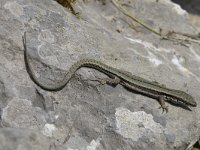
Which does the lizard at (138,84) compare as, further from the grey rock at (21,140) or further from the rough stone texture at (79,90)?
the grey rock at (21,140)

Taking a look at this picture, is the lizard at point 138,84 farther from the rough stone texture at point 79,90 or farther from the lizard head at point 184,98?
the rough stone texture at point 79,90

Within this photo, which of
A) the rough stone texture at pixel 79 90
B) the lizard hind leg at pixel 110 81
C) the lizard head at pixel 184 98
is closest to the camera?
the rough stone texture at pixel 79 90

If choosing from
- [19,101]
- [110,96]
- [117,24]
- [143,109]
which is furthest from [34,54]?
[117,24]

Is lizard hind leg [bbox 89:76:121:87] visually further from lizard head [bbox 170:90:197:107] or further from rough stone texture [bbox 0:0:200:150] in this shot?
lizard head [bbox 170:90:197:107]

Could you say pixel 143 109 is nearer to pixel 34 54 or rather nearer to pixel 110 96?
pixel 110 96

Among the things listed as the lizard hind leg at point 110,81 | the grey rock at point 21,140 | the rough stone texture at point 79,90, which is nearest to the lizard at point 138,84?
the lizard hind leg at point 110,81

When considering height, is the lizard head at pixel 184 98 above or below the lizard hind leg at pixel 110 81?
above

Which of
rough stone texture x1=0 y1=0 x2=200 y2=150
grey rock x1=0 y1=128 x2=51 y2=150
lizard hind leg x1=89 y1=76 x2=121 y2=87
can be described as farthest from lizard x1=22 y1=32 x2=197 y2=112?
grey rock x1=0 y1=128 x2=51 y2=150

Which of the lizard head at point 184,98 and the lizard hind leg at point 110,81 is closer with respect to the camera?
the lizard hind leg at point 110,81

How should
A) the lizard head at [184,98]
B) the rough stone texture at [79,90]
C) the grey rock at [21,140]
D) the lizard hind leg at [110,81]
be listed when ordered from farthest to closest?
the lizard head at [184,98]
the lizard hind leg at [110,81]
the rough stone texture at [79,90]
the grey rock at [21,140]
